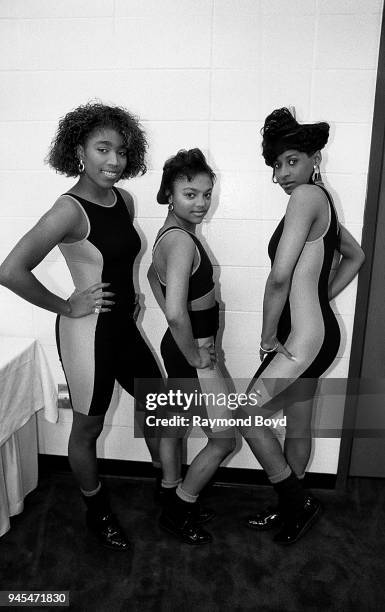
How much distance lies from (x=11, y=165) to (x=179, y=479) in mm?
1540

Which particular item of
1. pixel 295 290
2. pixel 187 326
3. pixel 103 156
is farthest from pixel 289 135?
pixel 187 326

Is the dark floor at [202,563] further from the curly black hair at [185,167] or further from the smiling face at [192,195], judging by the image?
the curly black hair at [185,167]

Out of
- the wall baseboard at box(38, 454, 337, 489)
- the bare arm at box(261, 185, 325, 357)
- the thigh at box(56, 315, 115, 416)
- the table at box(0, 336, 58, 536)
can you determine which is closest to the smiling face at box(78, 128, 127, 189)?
the thigh at box(56, 315, 115, 416)

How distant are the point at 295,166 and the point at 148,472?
1625 mm

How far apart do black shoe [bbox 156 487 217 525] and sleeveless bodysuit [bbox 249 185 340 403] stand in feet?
1.95

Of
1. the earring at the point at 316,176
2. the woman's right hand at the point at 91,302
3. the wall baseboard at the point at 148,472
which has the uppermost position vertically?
the earring at the point at 316,176

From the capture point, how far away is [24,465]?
215 cm

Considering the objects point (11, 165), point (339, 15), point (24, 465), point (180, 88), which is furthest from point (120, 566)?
point (339, 15)

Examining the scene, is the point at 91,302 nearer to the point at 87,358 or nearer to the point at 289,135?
the point at 87,358

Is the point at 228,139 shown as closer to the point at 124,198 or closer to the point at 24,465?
the point at 124,198

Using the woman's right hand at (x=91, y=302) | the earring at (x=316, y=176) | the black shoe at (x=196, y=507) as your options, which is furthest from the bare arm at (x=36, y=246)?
the black shoe at (x=196, y=507)

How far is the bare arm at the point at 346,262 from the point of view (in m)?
1.89

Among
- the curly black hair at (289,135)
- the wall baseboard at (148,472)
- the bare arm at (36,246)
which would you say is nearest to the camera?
the bare arm at (36,246)

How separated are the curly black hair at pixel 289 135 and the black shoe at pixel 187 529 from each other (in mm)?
1462
